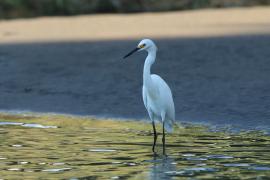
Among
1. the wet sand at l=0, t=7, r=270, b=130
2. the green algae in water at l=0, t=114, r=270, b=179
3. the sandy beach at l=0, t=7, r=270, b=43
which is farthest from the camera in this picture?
the sandy beach at l=0, t=7, r=270, b=43

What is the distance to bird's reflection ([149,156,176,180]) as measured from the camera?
9.45 m

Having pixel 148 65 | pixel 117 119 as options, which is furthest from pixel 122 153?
pixel 117 119

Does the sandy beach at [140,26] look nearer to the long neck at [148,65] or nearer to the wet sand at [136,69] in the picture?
the wet sand at [136,69]

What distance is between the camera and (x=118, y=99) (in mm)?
15461

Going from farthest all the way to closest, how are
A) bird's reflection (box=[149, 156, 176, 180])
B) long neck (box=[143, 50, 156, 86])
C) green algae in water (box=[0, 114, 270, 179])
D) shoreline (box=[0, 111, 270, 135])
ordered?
shoreline (box=[0, 111, 270, 135]) → long neck (box=[143, 50, 156, 86]) → green algae in water (box=[0, 114, 270, 179]) → bird's reflection (box=[149, 156, 176, 180])

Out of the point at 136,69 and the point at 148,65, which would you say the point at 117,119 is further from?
the point at 136,69

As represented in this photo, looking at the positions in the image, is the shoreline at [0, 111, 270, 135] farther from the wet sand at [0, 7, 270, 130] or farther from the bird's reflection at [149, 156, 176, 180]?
the bird's reflection at [149, 156, 176, 180]

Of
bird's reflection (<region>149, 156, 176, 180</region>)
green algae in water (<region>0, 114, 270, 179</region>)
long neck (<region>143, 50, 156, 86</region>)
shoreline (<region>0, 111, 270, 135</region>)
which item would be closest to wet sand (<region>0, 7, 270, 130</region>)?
shoreline (<region>0, 111, 270, 135</region>)

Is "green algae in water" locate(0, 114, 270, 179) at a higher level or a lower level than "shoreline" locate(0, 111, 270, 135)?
lower

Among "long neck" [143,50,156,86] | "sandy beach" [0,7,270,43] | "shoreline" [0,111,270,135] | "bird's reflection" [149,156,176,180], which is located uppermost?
"sandy beach" [0,7,270,43]

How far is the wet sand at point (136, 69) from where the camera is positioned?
1474 centimetres

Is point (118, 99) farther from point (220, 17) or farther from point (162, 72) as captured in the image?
point (220, 17)

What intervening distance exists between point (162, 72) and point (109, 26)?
6.84 metres

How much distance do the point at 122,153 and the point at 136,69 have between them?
21.8 ft
